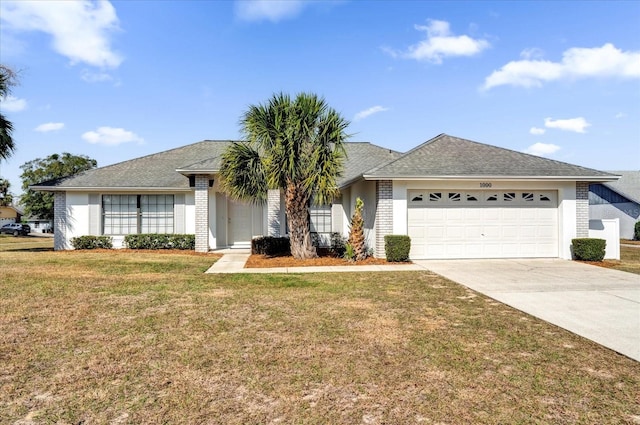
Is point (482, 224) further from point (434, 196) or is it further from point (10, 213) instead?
point (10, 213)

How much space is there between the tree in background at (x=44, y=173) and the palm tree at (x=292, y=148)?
42.9 meters

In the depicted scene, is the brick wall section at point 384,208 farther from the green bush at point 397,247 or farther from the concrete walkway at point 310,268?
the concrete walkway at point 310,268

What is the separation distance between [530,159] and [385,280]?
891cm

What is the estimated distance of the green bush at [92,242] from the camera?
16888 mm

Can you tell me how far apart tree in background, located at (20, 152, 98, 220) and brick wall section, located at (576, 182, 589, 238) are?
51.1 meters

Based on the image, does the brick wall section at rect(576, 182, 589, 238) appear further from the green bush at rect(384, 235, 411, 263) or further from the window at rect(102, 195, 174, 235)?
the window at rect(102, 195, 174, 235)

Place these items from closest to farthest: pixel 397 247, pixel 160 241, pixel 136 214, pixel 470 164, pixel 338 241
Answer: pixel 397 247 < pixel 470 164 < pixel 338 241 < pixel 160 241 < pixel 136 214

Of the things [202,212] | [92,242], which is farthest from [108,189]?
[202,212]

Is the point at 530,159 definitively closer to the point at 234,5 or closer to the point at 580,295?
the point at 580,295

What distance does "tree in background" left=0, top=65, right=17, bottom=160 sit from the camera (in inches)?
637

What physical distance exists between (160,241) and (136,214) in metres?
1.91

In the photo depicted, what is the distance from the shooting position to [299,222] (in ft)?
42.7

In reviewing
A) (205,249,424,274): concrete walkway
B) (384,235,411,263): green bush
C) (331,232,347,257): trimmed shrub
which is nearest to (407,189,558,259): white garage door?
(384,235,411,263): green bush

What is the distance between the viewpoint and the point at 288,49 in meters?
17.5
